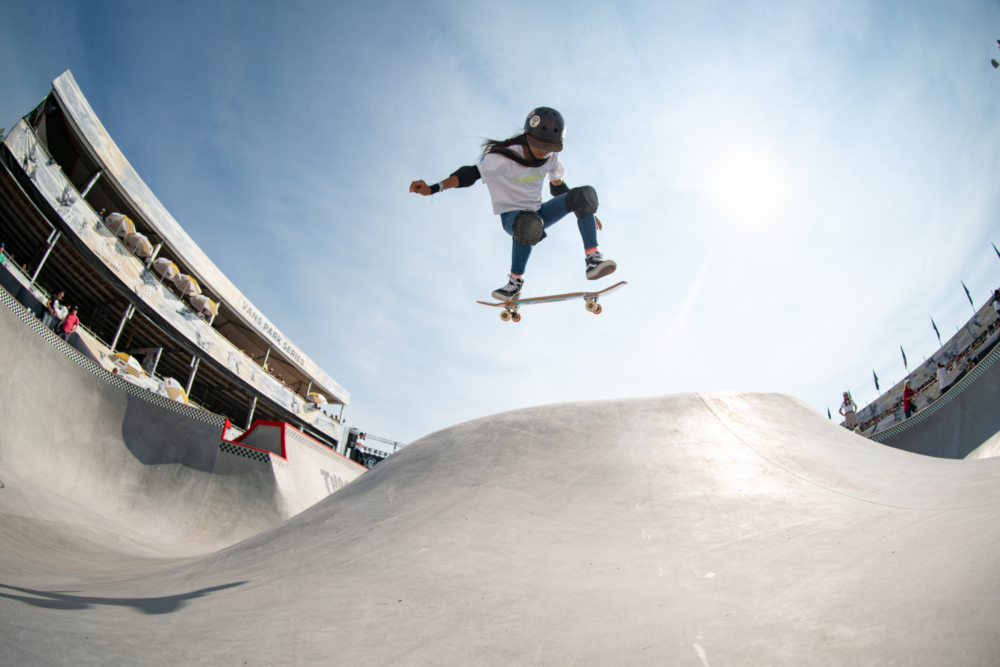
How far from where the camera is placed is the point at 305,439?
15133 mm

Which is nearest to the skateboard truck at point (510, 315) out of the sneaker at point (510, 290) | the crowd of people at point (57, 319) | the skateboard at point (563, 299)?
the skateboard at point (563, 299)

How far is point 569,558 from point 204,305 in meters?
25.0

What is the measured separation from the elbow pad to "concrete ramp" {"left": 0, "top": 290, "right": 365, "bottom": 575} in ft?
18.8

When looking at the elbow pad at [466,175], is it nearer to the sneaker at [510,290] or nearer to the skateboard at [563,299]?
the sneaker at [510,290]

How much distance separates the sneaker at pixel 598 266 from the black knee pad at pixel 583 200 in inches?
21.5

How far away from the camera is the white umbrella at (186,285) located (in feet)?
70.0

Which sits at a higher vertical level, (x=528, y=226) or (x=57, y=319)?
(x=57, y=319)

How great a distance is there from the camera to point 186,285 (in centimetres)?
2169

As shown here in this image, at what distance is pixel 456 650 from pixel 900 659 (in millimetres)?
1686

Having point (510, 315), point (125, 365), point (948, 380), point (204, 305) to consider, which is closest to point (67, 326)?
point (125, 365)

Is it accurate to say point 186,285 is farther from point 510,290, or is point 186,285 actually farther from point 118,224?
point 510,290

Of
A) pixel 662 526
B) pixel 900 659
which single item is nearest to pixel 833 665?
pixel 900 659

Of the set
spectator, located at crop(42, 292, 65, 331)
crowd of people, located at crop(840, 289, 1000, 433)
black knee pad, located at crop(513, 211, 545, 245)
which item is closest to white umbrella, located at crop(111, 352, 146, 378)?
spectator, located at crop(42, 292, 65, 331)

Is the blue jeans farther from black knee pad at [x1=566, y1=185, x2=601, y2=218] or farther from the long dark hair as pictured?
the long dark hair
